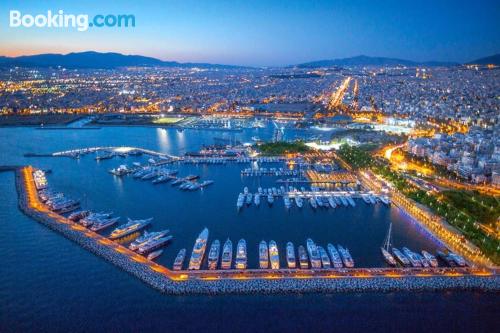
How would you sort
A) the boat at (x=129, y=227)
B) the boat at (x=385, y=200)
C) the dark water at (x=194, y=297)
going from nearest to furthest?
the dark water at (x=194, y=297)
the boat at (x=129, y=227)
the boat at (x=385, y=200)

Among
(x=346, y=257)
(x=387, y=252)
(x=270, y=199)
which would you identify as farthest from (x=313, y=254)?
(x=270, y=199)

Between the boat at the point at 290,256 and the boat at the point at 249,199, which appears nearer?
the boat at the point at 290,256

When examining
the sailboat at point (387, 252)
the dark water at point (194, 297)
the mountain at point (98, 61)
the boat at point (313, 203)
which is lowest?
the dark water at point (194, 297)

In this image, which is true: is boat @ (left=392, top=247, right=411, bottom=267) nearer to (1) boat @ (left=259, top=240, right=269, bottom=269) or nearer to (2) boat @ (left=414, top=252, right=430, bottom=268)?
(2) boat @ (left=414, top=252, right=430, bottom=268)

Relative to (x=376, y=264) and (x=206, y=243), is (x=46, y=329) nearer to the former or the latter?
(x=206, y=243)

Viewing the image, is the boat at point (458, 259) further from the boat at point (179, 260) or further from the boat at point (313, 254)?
the boat at point (179, 260)

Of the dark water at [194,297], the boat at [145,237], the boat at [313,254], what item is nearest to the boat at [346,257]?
the dark water at [194,297]

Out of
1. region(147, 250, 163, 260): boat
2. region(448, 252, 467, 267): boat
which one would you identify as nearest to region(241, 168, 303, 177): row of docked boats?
region(147, 250, 163, 260): boat
